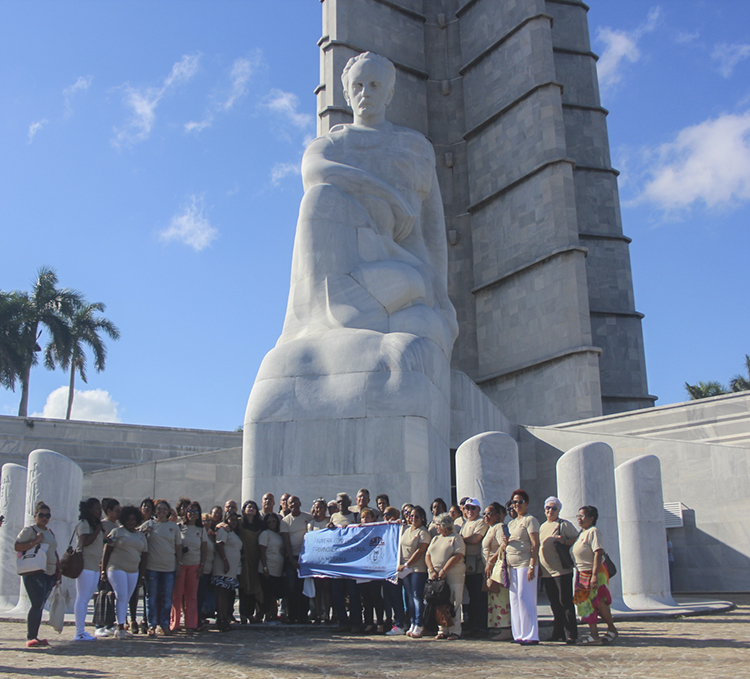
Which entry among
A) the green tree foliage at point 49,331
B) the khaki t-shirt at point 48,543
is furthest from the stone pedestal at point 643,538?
the green tree foliage at point 49,331

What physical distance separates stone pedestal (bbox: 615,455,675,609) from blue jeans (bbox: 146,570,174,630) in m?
5.51

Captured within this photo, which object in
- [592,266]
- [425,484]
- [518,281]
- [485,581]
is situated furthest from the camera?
[592,266]

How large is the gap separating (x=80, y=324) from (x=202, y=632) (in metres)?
33.7

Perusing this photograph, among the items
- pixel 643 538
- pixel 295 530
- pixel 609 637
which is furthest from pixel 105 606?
pixel 643 538

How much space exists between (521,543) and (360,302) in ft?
17.6

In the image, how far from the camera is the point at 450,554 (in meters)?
6.76

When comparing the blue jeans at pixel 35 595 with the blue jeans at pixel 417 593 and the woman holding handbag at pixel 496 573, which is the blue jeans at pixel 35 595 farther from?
the woman holding handbag at pixel 496 573

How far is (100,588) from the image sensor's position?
7.15 meters

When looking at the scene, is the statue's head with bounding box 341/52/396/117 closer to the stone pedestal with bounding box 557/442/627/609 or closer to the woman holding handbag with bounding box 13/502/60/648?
the stone pedestal with bounding box 557/442/627/609

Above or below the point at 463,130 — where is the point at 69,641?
below

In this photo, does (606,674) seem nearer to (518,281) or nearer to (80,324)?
(518,281)

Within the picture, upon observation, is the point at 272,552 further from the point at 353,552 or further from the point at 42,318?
the point at 42,318

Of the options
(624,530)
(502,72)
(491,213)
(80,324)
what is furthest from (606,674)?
(80,324)

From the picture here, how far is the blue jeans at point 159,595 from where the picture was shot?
723 centimetres
